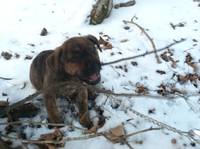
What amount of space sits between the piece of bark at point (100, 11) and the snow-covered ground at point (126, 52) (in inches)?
3.8

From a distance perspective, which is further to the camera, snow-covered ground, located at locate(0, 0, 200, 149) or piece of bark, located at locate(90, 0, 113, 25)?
piece of bark, located at locate(90, 0, 113, 25)

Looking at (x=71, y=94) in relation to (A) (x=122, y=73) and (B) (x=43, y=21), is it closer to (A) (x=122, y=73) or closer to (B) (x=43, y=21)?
(A) (x=122, y=73)

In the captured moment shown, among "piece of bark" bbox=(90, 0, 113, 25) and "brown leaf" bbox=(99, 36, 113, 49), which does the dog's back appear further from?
"piece of bark" bbox=(90, 0, 113, 25)

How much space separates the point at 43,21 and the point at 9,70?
4.51 ft

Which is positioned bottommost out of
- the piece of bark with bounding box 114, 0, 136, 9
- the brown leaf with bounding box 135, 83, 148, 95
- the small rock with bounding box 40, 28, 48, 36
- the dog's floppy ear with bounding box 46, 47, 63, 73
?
the brown leaf with bounding box 135, 83, 148, 95

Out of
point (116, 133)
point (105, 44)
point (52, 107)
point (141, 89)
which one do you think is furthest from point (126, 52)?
point (52, 107)

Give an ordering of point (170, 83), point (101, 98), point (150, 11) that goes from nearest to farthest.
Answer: point (101, 98) < point (170, 83) < point (150, 11)

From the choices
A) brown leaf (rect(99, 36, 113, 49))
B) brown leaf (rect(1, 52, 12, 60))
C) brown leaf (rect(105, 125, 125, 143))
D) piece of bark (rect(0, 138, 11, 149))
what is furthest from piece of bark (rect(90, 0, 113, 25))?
piece of bark (rect(0, 138, 11, 149))

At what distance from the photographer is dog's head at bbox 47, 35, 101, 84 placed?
4.50 m

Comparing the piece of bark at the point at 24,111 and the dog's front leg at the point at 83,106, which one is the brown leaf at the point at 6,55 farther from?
the dog's front leg at the point at 83,106

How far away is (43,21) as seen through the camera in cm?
701

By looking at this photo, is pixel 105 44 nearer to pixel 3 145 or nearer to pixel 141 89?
pixel 141 89

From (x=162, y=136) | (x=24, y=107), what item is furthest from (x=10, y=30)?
(x=162, y=136)

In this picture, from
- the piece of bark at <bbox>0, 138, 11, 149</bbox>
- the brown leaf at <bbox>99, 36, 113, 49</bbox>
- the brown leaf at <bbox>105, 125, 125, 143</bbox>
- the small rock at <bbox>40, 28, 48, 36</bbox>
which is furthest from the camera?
the small rock at <bbox>40, 28, 48, 36</bbox>
